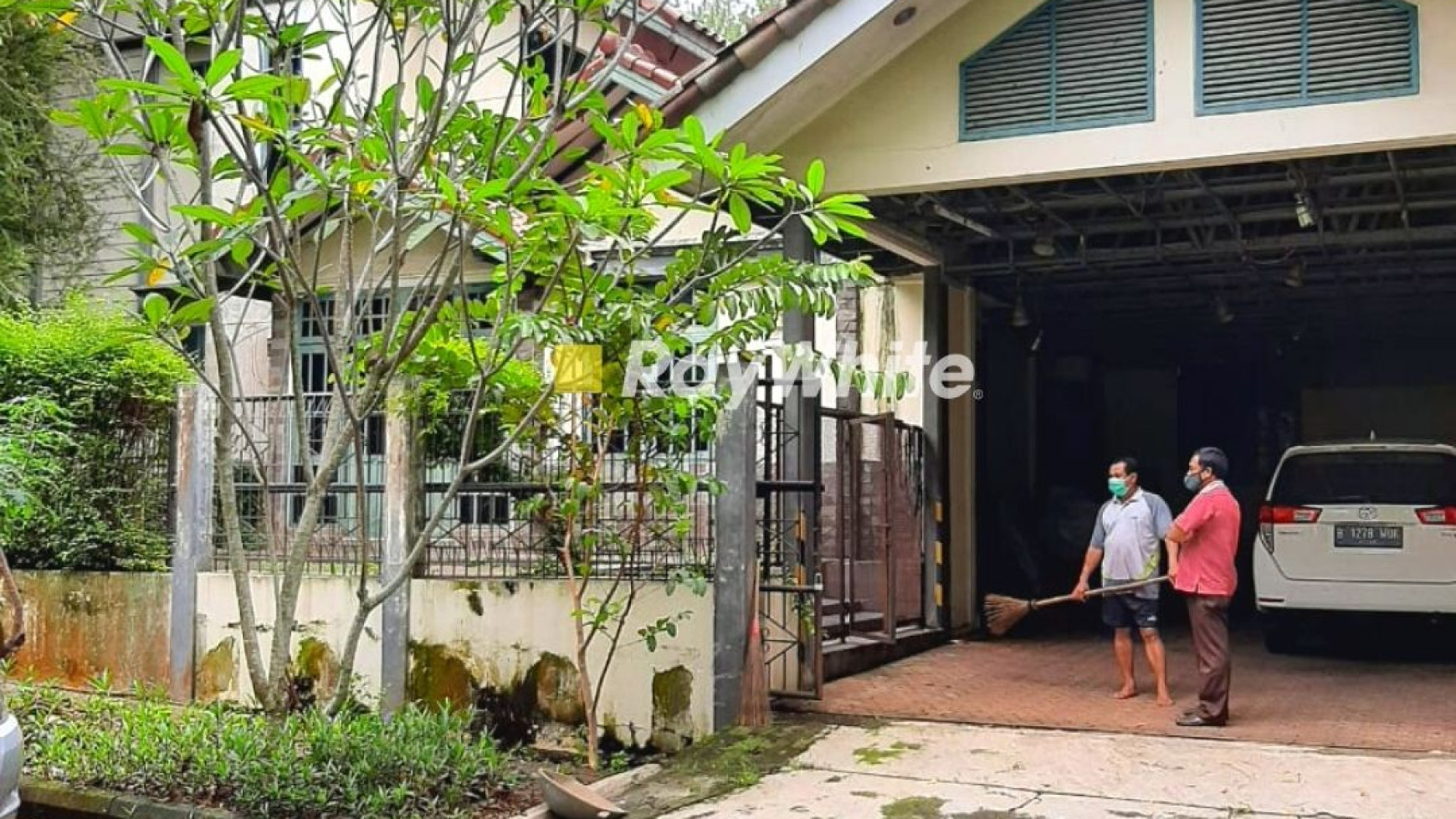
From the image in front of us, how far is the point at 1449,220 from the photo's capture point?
1062cm

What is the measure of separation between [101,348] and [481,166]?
4.91 metres

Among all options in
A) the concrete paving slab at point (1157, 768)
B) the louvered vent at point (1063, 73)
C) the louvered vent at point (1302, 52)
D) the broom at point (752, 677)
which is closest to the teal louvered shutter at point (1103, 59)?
the louvered vent at point (1063, 73)

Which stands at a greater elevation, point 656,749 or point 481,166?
point 481,166

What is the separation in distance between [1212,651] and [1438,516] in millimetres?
3019

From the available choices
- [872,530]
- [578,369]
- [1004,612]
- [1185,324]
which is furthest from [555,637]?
[1185,324]

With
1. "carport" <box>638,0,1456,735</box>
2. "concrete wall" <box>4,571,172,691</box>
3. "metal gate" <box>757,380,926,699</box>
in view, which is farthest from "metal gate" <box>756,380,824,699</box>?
"concrete wall" <box>4,571,172,691</box>

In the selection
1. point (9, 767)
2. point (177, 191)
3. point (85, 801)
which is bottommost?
point (85, 801)

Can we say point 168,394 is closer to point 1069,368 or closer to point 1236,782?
point 1236,782

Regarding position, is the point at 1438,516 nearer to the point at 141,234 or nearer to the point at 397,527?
the point at 397,527

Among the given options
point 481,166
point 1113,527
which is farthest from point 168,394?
point 1113,527

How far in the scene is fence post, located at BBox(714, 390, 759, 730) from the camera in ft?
25.9

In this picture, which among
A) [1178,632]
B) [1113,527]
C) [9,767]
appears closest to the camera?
[9,767]

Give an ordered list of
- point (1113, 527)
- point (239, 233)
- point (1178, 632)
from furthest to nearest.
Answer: point (1178, 632)
point (1113, 527)
point (239, 233)

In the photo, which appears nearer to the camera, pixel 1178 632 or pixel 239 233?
pixel 239 233
